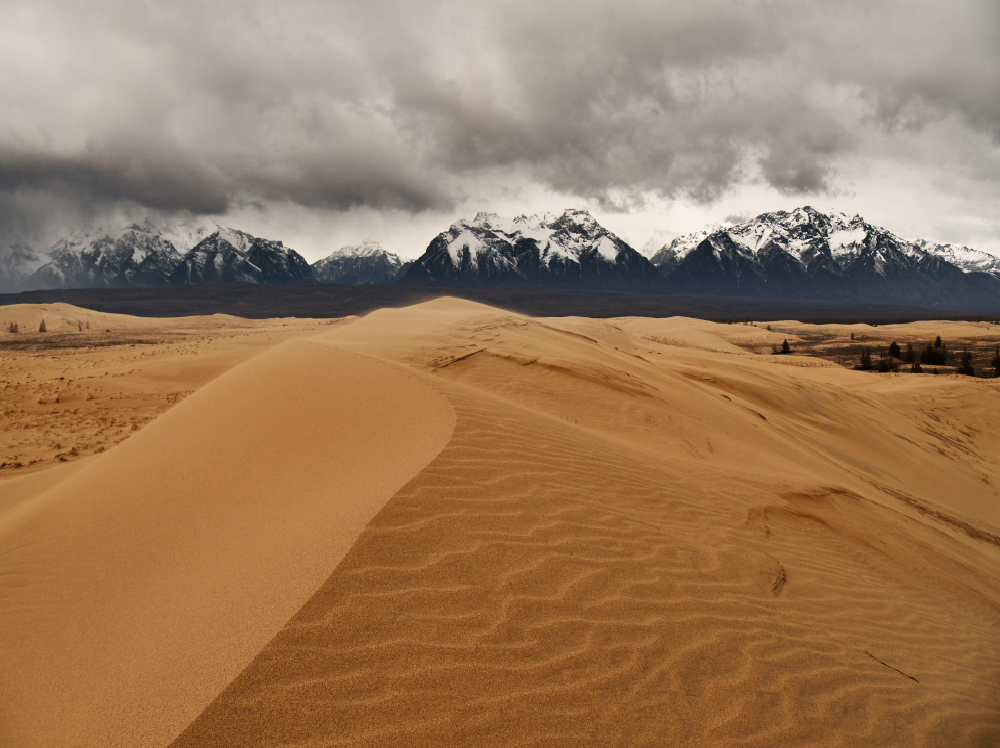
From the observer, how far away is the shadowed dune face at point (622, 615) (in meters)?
2.05

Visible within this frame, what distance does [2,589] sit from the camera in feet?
10.4

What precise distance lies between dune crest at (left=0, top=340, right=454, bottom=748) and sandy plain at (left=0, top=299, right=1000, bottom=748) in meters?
0.02

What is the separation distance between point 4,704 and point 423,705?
6.16 feet

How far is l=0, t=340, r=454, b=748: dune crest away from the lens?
2.12m

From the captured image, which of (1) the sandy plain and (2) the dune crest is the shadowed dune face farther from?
(2) the dune crest

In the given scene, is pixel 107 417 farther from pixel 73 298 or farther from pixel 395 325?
pixel 73 298

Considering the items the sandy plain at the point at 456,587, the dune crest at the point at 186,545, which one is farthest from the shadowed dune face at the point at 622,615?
the dune crest at the point at 186,545

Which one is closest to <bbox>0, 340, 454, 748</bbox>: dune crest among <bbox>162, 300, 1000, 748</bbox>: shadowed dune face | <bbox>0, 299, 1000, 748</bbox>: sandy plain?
<bbox>0, 299, 1000, 748</bbox>: sandy plain

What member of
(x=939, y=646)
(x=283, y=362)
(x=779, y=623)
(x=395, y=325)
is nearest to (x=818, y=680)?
(x=779, y=623)

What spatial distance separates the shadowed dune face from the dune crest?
238mm

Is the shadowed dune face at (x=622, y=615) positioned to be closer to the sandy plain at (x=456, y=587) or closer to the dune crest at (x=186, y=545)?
the sandy plain at (x=456, y=587)

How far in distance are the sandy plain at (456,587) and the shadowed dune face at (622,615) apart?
14 mm

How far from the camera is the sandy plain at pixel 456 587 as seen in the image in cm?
207

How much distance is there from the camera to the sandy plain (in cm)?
207
